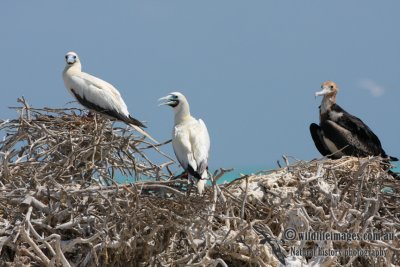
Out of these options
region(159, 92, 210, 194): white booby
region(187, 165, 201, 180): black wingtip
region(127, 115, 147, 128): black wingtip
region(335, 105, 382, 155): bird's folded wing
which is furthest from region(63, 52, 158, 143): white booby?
region(335, 105, 382, 155): bird's folded wing

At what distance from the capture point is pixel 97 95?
9570 mm

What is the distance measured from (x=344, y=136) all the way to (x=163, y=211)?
425 centimetres

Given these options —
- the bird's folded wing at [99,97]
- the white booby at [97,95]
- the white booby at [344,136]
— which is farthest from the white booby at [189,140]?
A: the white booby at [344,136]

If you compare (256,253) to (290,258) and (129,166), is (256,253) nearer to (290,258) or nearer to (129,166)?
(290,258)

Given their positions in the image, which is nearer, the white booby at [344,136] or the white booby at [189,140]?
the white booby at [189,140]

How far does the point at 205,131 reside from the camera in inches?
288

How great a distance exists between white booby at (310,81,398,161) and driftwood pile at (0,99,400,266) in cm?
192

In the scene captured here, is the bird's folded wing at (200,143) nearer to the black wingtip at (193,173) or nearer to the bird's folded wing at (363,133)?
the black wingtip at (193,173)

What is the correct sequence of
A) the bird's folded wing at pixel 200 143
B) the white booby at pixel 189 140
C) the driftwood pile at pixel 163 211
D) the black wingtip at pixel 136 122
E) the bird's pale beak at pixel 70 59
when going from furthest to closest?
the bird's pale beak at pixel 70 59, the black wingtip at pixel 136 122, the bird's folded wing at pixel 200 143, the white booby at pixel 189 140, the driftwood pile at pixel 163 211

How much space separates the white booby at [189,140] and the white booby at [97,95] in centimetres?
133

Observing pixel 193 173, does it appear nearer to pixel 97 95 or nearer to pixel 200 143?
pixel 200 143

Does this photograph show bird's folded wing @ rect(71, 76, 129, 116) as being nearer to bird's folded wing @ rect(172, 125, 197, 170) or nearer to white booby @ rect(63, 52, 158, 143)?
white booby @ rect(63, 52, 158, 143)

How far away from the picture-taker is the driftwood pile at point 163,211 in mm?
6105

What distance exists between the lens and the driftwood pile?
6.11m
